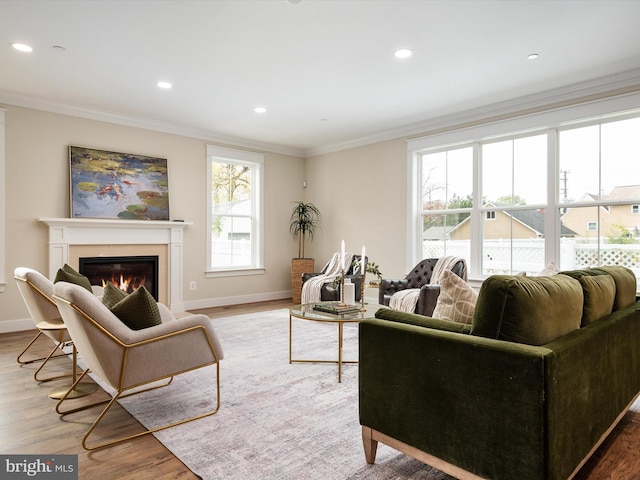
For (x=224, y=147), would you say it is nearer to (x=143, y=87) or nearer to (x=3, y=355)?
(x=143, y=87)

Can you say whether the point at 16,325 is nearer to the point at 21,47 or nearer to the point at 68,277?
the point at 68,277

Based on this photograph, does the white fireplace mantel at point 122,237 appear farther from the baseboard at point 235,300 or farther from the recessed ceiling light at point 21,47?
the recessed ceiling light at point 21,47

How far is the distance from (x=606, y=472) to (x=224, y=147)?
5997 mm

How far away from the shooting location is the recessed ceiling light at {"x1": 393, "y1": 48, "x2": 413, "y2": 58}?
355 cm

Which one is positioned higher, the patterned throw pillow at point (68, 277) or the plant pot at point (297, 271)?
the patterned throw pillow at point (68, 277)

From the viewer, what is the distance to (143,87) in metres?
4.39

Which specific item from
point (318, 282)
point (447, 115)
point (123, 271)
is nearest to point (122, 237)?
point (123, 271)

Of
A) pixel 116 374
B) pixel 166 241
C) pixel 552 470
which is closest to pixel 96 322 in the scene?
pixel 116 374

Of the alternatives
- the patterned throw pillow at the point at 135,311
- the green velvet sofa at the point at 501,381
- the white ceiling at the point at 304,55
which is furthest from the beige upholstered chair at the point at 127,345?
the white ceiling at the point at 304,55

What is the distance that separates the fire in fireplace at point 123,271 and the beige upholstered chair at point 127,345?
325 cm

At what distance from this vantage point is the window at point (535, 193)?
4.16 metres

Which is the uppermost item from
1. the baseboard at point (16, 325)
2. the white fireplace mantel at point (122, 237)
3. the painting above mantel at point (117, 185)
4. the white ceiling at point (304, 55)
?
the white ceiling at point (304, 55)

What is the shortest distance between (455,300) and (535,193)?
3503mm

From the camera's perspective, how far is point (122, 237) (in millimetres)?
5410
